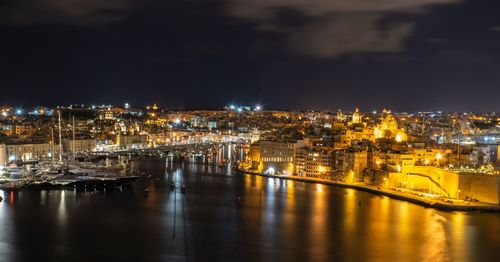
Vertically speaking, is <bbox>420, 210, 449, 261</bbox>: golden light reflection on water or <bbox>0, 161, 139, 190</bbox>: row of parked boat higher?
<bbox>0, 161, 139, 190</bbox>: row of parked boat

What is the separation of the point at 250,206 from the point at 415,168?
4423 millimetres

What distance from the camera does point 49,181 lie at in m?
15.9

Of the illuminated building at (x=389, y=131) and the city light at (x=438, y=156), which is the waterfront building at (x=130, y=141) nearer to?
the illuminated building at (x=389, y=131)

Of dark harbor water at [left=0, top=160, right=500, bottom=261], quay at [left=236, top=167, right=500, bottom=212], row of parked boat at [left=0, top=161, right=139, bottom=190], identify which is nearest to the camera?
dark harbor water at [left=0, top=160, right=500, bottom=261]

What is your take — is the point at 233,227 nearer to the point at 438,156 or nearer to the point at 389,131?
the point at 438,156

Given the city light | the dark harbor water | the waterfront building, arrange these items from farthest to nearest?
the waterfront building → the city light → the dark harbor water

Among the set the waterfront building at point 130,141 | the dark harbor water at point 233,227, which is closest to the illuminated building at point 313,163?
the dark harbor water at point 233,227

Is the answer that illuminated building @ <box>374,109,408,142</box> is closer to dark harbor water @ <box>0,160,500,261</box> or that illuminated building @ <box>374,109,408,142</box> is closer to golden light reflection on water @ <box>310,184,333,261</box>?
dark harbor water @ <box>0,160,500,261</box>

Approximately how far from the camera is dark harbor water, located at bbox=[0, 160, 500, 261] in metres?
9.03

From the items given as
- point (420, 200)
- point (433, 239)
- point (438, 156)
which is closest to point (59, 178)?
point (420, 200)

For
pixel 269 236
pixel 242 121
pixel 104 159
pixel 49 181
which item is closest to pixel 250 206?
pixel 269 236

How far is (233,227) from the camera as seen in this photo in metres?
10.6

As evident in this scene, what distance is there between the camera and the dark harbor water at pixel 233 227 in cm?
903

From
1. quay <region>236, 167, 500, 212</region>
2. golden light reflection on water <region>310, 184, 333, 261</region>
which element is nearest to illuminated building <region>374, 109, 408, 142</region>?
quay <region>236, 167, 500, 212</region>
